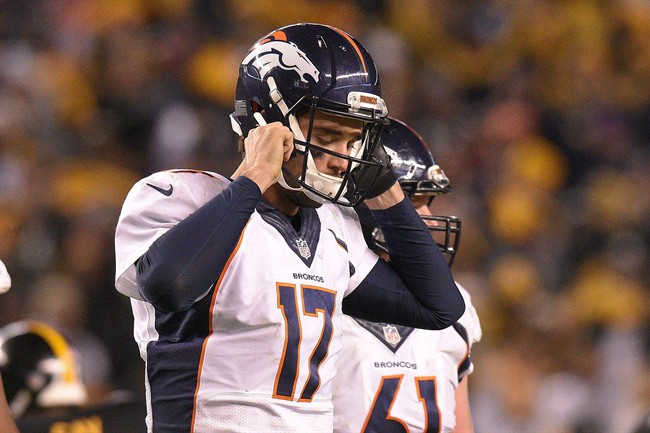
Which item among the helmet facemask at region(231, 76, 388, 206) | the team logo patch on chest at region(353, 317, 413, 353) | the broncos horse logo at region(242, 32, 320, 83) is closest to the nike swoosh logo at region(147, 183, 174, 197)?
the helmet facemask at region(231, 76, 388, 206)

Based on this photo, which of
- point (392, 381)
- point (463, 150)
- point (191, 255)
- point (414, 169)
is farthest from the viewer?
point (463, 150)

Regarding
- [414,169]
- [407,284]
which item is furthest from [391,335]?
[414,169]

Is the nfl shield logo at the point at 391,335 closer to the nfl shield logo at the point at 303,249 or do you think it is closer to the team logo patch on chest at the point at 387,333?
the team logo patch on chest at the point at 387,333

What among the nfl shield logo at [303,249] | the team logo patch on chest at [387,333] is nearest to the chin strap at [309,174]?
the nfl shield logo at [303,249]

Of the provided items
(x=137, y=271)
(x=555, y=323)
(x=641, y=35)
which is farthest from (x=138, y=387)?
(x=641, y=35)

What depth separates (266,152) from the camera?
215cm

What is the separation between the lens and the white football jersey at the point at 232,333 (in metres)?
2.08

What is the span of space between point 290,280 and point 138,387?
3.18 m

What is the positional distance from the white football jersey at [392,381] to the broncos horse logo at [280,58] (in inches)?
30.3

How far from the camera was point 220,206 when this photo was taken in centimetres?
202

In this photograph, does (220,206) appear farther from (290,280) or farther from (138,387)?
(138,387)

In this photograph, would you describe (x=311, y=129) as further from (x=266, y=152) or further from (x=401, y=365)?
(x=401, y=365)

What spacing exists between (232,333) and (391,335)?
81 cm

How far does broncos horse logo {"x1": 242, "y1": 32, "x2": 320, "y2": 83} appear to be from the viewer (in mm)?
2305
